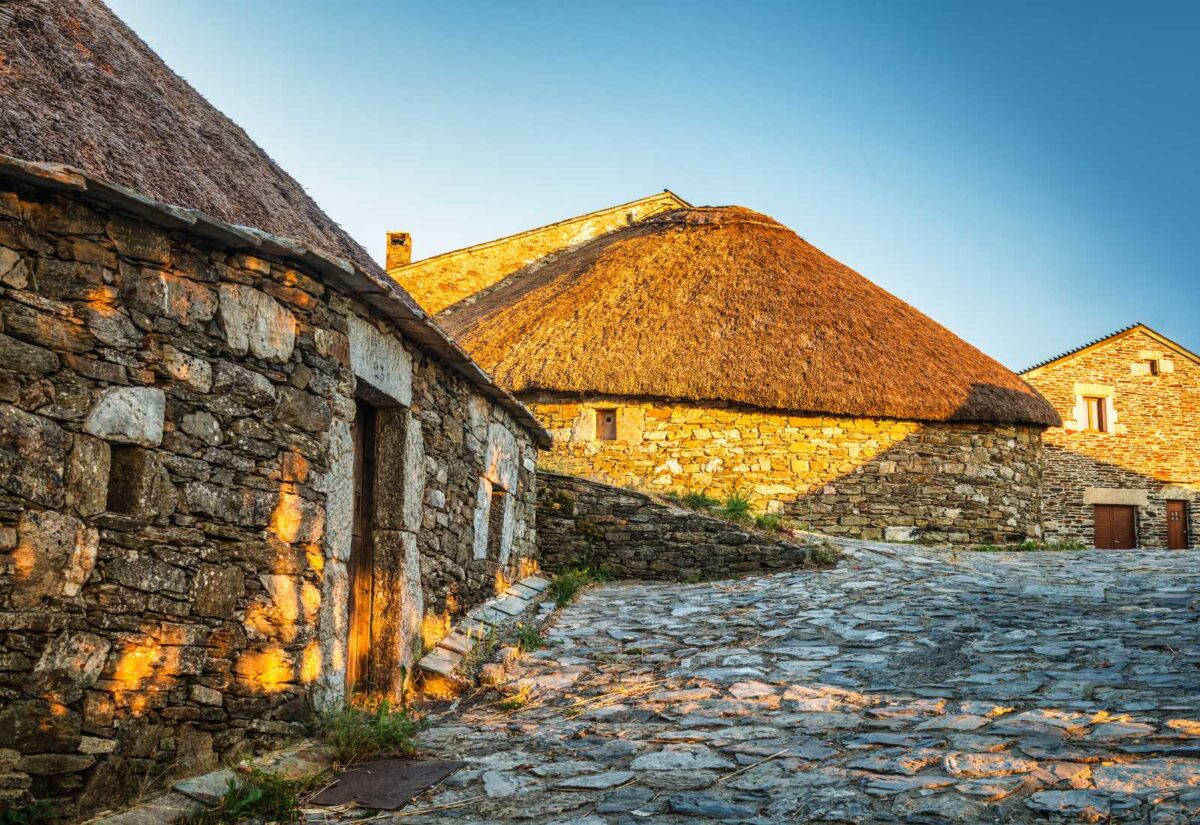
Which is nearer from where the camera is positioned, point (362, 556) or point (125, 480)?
point (125, 480)

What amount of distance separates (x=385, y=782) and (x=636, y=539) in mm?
5982

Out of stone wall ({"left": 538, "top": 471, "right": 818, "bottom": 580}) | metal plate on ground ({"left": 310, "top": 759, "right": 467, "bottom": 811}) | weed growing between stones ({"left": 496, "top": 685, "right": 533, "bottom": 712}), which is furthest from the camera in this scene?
stone wall ({"left": 538, "top": 471, "right": 818, "bottom": 580})

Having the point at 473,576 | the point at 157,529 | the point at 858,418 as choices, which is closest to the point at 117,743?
the point at 157,529

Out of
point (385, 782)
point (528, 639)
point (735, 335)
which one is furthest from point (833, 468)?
point (385, 782)

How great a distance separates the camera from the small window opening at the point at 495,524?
26.9ft

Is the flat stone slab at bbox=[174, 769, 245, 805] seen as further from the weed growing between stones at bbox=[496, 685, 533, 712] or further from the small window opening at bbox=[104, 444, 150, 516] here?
the weed growing between stones at bbox=[496, 685, 533, 712]

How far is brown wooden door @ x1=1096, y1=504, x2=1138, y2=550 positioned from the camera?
65.9ft

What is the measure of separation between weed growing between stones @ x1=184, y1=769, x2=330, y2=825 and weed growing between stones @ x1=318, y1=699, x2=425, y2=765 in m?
0.44

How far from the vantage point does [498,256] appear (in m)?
19.6

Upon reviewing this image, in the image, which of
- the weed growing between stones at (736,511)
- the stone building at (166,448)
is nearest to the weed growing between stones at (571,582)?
the weed growing between stones at (736,511)

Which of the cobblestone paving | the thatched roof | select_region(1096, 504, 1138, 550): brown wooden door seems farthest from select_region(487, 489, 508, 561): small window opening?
select_region(1096, 504, 1138, 550): brown wooden door

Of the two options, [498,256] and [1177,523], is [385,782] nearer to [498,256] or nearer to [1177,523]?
[498,256]

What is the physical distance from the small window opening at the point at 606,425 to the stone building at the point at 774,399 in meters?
0.02

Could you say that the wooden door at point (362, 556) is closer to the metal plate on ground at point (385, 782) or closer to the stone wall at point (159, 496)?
the stone wall at point (159, 496)
